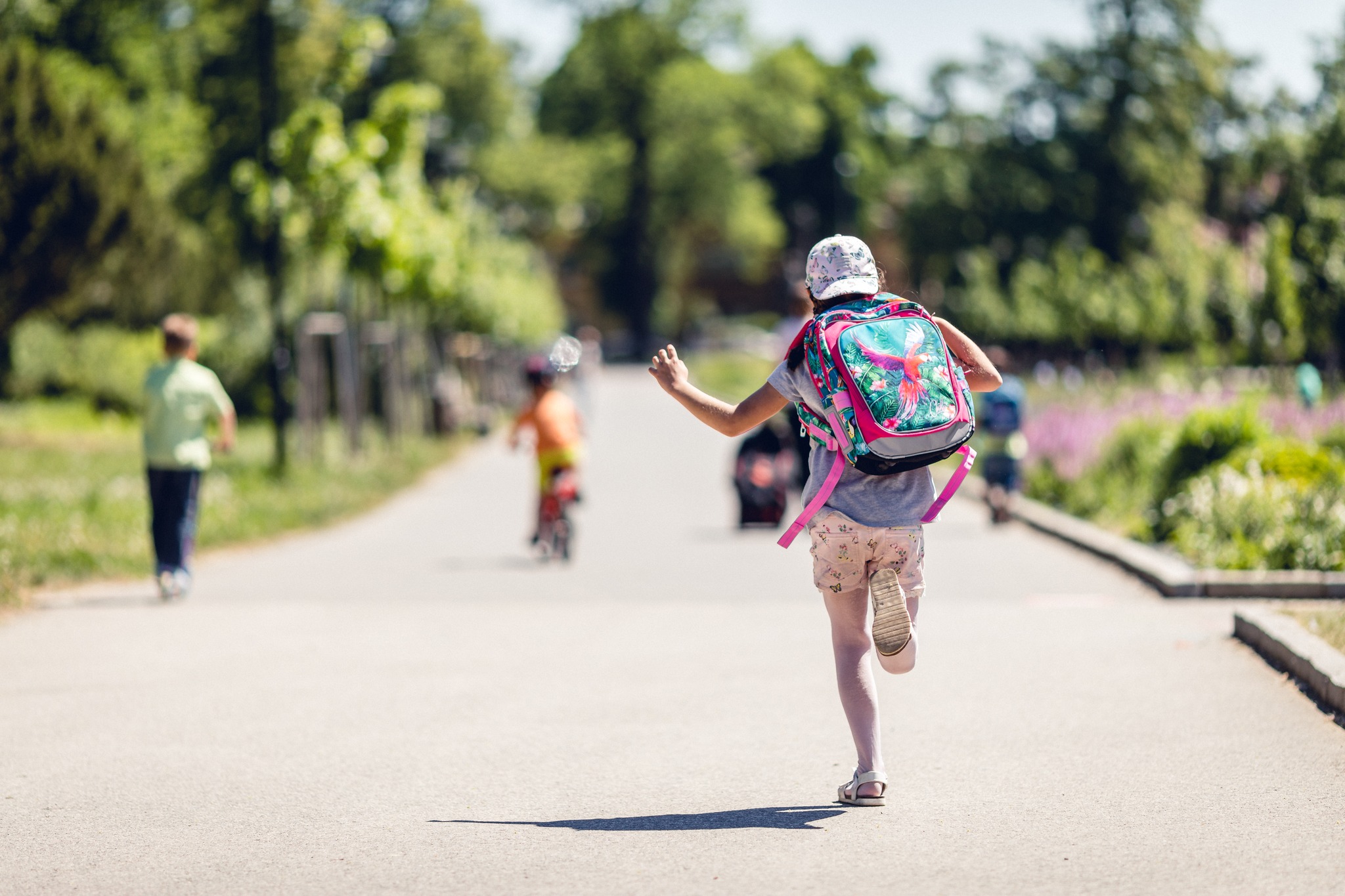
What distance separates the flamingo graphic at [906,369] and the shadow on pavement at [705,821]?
1.23 meters

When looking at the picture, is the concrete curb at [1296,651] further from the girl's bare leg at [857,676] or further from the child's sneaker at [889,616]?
the child's sneaker at [889,616]

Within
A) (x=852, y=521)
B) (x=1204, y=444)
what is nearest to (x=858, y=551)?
(x=852, y=521)

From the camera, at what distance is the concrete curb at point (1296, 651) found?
7.09 metres

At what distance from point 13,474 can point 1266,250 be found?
65.0 feet

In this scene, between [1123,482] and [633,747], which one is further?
[1123,482]

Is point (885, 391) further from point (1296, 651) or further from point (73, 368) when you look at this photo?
point (73, 368)

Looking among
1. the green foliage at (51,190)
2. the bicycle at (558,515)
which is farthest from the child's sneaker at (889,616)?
the green foliage at (51,190)

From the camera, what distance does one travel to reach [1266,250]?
2988 centimetres

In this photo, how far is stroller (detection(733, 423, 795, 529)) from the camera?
15539 mm

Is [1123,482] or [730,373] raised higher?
[730,373]

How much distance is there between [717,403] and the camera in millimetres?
5465

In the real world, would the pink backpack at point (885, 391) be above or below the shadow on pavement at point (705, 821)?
above

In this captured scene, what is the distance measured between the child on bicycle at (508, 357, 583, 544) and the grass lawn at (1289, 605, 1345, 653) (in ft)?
18.9

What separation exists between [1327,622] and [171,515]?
21.3 feet
